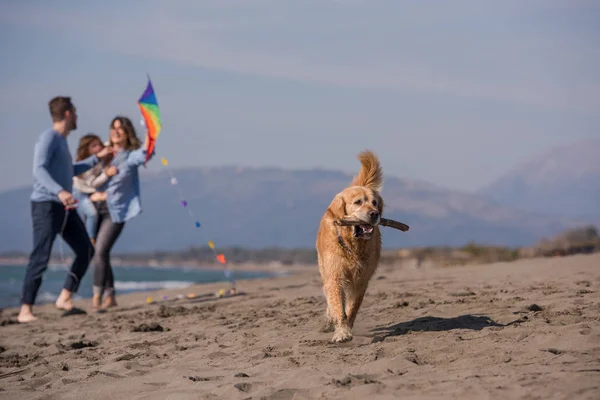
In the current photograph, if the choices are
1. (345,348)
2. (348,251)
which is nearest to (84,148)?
(348,251)

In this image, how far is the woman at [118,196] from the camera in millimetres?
10852

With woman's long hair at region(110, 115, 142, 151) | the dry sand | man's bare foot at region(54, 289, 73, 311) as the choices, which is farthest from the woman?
the dry sand

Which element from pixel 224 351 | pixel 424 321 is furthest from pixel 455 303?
pixel 224 351

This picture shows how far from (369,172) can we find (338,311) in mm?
1370

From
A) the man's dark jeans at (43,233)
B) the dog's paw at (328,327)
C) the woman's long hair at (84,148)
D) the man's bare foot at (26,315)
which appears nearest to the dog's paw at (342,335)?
the dog's paw at (328,327)

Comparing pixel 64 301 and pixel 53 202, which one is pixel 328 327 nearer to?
pixel 53 202

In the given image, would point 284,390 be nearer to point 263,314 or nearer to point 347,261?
point 347,261

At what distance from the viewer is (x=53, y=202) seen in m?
9.91

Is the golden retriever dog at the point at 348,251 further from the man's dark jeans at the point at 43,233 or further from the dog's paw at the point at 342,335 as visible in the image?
the man's dark jeans at the point at 43,233

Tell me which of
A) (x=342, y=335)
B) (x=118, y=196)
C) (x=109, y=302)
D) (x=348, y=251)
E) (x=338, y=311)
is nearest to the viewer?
(x=342, y=335)

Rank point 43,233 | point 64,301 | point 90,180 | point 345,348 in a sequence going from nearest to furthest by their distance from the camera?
point 345,348
point 43,233
point 64,301
point 90,180

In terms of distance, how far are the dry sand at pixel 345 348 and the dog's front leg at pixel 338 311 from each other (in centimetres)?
14

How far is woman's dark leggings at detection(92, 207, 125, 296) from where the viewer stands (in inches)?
426

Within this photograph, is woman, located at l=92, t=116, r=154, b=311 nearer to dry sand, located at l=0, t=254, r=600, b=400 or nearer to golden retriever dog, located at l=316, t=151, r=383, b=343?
dry sand, located at l=0, t=254, r=600, b=400
